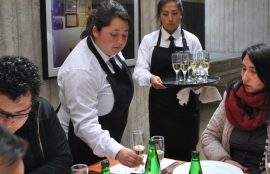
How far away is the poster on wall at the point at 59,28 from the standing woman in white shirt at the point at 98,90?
2.50 ft

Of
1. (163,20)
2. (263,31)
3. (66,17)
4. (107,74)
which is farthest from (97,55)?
(263,31)

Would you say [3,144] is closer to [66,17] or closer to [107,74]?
[107,74]

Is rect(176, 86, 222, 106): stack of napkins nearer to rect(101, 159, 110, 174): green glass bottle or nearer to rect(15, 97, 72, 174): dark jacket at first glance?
rect(15, 97, 72, 174): dark jacket

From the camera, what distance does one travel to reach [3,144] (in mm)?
587

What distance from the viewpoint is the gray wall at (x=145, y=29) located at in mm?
2582

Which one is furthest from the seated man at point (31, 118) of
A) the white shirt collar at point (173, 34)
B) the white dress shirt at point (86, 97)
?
the white shirt collar at point (173, 34)

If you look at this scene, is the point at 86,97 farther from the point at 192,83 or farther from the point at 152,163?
the point at 192,83

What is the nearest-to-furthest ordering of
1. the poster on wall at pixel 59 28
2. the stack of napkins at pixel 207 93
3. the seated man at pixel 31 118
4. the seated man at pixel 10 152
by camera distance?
the seated man at pixel 10 152 < the seated man at pixel 31 118 < the poster on wall at pixel 59 28 < the stack of napkins at pixel 207 93

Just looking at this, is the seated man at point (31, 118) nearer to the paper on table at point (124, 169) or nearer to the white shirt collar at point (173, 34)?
the paper on table at point (124, 169)

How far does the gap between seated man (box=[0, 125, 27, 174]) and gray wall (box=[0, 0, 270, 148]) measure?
2034mm

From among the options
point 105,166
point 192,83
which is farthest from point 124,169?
point 192,83

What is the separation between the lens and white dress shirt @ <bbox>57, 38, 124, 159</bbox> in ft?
5.90

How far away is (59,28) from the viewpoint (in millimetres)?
2875

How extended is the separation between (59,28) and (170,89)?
0.98 meters
